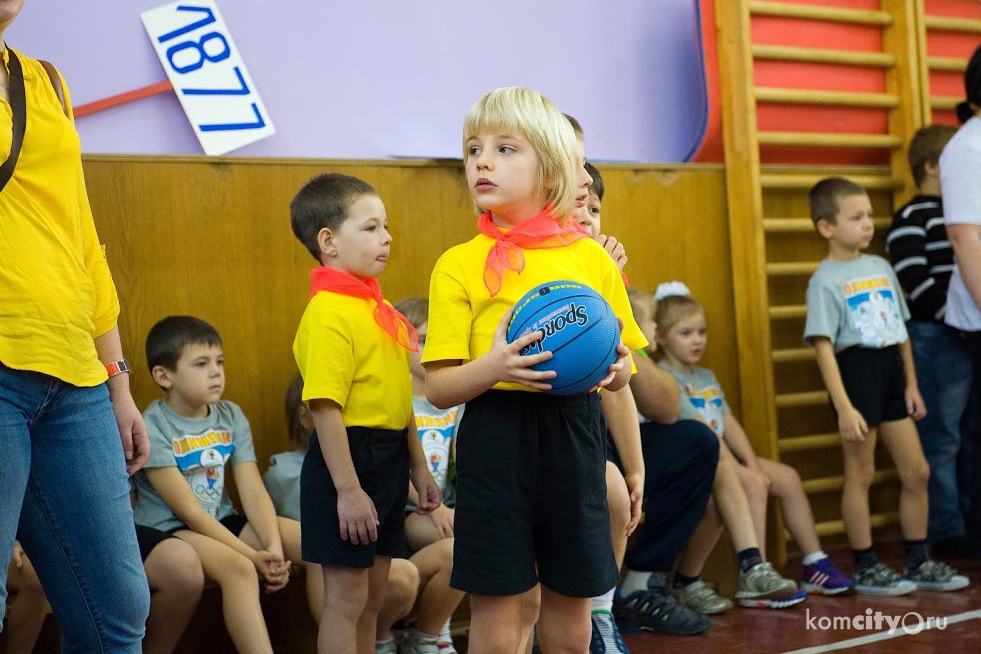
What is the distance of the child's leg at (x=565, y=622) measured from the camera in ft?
6.73

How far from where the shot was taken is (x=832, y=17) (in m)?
4.62

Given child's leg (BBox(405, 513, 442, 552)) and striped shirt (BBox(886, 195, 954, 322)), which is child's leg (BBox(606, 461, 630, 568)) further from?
striped shirt (BBox(886, 195, 954, 322))

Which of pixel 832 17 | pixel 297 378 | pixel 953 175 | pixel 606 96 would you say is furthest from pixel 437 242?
pixel 832 17

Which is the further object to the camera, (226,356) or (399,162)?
(399,162)

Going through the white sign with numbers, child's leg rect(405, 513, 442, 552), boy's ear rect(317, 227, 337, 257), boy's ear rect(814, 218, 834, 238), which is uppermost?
the white sign with numbers

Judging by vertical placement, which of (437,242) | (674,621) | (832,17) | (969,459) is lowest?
(674,621)

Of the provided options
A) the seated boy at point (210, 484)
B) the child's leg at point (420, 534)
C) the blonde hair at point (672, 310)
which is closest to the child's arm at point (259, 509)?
the seated boy at point (210, 484)

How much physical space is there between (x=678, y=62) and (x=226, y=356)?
236 cm

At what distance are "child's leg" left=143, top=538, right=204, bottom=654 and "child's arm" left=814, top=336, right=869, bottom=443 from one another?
2.19m

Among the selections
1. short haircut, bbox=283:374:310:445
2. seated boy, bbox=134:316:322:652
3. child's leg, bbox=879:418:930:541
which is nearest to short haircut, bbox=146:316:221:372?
seated boy, bbox=134:316:322:652

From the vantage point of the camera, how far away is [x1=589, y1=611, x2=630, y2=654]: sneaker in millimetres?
2718

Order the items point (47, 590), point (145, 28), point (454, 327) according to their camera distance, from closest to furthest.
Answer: point (47, 590) < point (454, 327) < point (145, 28)

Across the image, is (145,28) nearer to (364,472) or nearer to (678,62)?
(364,472)

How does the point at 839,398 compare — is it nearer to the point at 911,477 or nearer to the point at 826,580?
the point at 911,477
